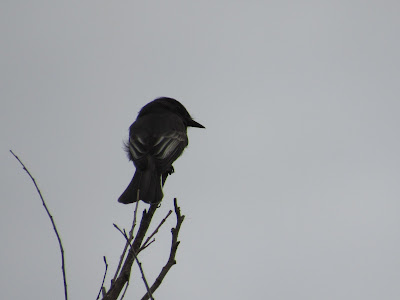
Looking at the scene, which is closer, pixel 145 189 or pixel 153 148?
pixel 145 189

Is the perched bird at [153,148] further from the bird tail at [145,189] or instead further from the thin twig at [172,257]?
the thin twig at [172,257]

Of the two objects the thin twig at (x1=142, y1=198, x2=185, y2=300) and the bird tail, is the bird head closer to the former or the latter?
the bird tail

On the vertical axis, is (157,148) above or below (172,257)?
above

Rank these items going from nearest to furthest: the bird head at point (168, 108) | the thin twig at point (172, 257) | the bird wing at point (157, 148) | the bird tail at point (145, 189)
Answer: the thin twig at point (172, 257)
the bird tail at point (145, 189)
the bird wing at point (157, 148)
the bird head at point (168, 108)

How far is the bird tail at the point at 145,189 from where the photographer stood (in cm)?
544

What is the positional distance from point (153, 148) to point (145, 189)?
1.27 m

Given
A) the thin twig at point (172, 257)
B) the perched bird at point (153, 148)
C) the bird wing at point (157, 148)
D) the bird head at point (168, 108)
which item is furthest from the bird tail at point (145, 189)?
the bird head at point (168, 108)

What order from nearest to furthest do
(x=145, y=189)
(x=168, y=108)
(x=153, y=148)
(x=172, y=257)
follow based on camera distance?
(x=172, y=257) < (x=145, y=189) < (x=153, y=148) < (x=168, y=108)

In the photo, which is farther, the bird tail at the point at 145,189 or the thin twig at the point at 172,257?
the bird tail at the point at 145,189

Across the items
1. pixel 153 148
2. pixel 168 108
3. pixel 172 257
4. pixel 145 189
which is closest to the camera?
pixel 172 257

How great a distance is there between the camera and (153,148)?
6852mm

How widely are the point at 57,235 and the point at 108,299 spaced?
0.47 metres

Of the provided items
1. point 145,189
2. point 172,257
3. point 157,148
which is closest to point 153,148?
point 157,148

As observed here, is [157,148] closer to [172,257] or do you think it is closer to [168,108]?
[168,108]
